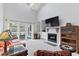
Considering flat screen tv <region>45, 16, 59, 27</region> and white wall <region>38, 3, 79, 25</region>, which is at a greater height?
white wall <region>38, 3, 79, 25</region>

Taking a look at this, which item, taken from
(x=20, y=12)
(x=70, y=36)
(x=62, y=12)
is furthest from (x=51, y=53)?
(x=20, y=12)

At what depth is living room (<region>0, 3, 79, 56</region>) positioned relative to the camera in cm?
211

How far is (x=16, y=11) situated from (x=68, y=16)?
982 millimetres

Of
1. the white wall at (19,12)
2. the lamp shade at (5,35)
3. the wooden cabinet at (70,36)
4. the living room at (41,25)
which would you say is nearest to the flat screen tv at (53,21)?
the living room at (41,25)

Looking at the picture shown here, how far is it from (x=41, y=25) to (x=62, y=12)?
470 mm

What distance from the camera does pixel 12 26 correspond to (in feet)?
6.88

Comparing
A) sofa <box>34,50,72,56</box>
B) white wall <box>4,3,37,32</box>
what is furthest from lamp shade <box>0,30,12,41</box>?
Answer: sofa <box>34,50,72,56</box>

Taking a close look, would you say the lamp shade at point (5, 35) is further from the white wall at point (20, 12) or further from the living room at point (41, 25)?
the white wall at point (20, 12)

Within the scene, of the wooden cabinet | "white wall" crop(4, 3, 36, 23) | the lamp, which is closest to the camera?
the lamp

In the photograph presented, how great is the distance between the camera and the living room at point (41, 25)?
6.93 feet

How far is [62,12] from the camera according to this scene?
226 centimetres

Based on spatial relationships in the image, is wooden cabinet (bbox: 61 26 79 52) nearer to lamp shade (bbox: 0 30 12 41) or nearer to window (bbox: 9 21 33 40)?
window (bbox: 9 21 33 40)

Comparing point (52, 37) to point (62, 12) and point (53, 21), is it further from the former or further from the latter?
point (62, 12)

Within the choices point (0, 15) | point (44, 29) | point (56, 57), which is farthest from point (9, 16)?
point (56, 57)
